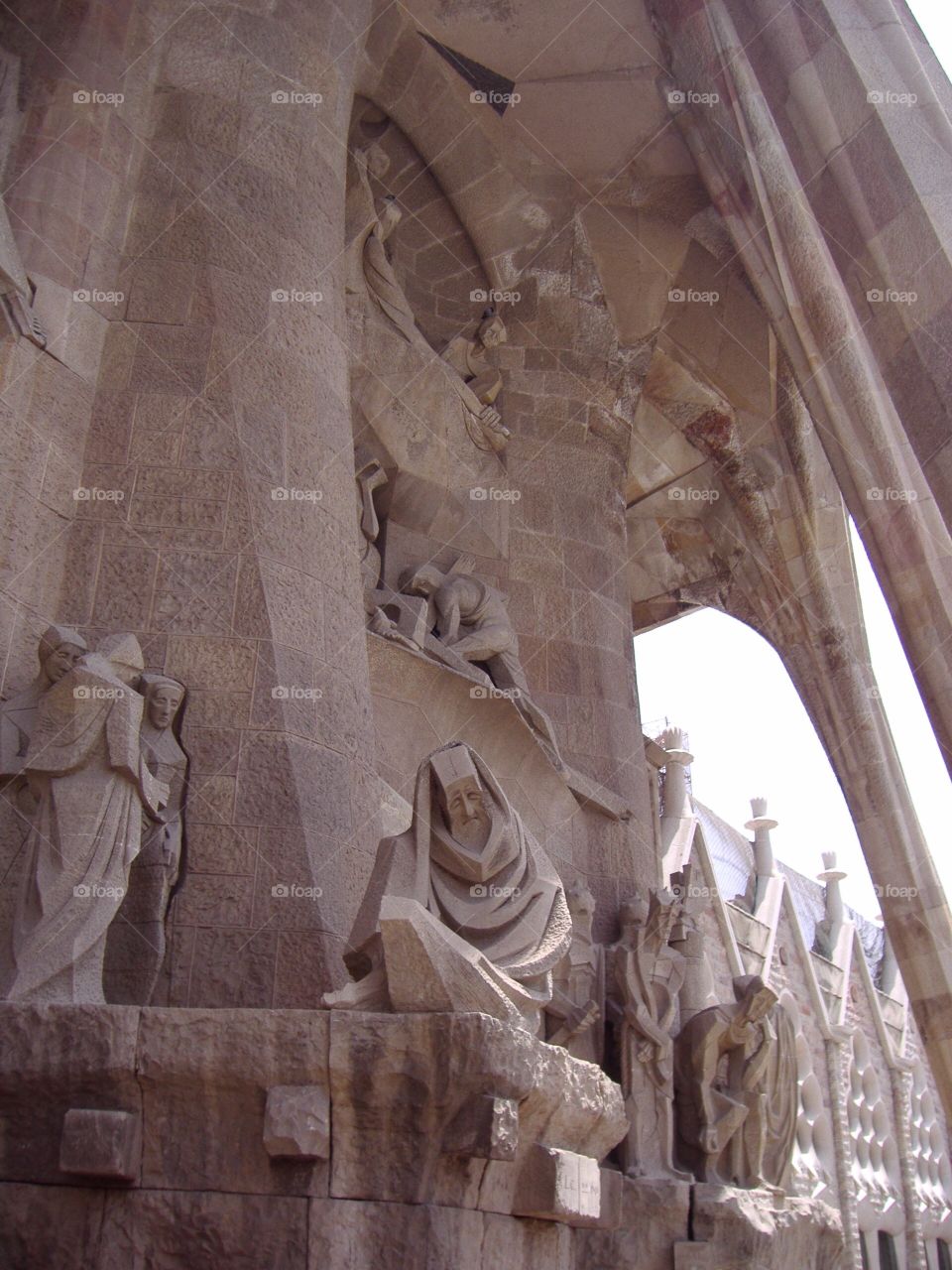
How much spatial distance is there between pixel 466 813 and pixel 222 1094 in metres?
1.75

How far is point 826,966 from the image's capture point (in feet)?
86.1

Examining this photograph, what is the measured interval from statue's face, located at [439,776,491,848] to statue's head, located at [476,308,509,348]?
7.02m

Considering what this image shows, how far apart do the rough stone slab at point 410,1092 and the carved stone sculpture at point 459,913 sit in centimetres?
16

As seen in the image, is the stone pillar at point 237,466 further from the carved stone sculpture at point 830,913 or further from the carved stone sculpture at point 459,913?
the carved stone sculpture at point 830,913

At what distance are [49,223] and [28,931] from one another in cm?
477

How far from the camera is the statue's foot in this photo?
512cm

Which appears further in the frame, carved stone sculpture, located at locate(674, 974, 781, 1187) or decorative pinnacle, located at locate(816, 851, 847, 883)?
decorative pinnacle, located at locate(816, 851, 847, 883)

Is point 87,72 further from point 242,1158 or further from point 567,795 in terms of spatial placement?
point 242,1158

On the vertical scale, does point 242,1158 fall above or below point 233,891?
below

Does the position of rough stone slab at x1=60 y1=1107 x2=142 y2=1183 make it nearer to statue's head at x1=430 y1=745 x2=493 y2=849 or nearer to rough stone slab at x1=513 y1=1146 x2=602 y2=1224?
rough stone slab at x1=513 y1=1146 x2=602 y2=1224

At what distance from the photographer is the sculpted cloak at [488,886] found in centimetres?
589

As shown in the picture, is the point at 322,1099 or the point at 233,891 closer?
the point at 322,1099

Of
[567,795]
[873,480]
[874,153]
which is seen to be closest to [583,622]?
[567,795]

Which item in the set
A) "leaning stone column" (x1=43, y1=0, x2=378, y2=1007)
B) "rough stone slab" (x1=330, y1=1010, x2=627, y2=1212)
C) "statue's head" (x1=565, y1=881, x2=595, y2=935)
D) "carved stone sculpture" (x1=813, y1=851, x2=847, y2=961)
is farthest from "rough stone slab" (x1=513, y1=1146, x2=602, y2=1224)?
"carved stone sculpture" (x1=813, y1=851, x2=847, y2=961)
